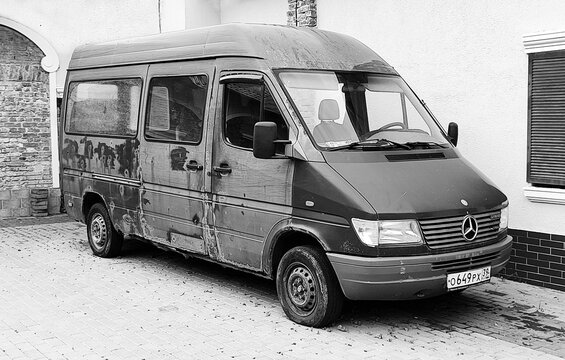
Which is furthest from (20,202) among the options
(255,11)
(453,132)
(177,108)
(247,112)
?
(453,132)

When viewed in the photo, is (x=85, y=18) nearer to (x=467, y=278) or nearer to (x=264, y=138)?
(x=264, y=138)

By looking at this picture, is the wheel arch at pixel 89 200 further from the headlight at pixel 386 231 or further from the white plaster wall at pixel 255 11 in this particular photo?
the headlight at pixel 386 231

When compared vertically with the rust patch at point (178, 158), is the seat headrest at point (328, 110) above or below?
above

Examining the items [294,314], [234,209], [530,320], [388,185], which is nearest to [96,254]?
[234,209]

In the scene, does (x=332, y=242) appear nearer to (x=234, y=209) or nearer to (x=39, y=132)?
(x=234, y=209)

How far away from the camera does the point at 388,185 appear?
622 cm

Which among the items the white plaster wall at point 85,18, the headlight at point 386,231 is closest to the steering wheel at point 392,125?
A: the headlight at point 386,231

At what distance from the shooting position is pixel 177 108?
8.17 m

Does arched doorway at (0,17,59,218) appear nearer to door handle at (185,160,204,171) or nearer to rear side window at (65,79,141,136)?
rear side window at (65,79,141,136)

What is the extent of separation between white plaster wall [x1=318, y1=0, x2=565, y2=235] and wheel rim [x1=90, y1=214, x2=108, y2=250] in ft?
14.5

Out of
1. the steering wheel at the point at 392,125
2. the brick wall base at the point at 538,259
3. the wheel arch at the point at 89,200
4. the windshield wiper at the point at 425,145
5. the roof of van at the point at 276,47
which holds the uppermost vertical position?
the roof of van at the point at 276,47

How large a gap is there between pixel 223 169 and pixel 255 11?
5.85m

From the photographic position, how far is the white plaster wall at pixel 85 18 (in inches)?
526

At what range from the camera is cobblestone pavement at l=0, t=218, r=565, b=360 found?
19.6 ft
